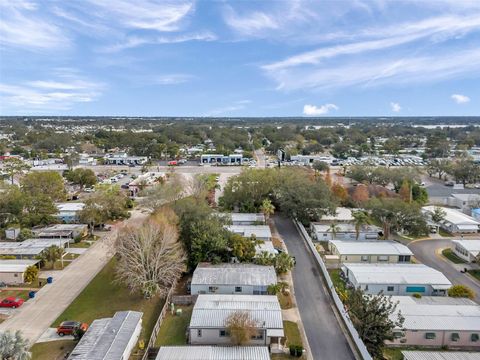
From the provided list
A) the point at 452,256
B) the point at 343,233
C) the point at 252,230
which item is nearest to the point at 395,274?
the point at 452,256

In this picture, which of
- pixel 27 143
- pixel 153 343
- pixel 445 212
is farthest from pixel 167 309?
pixel 27 143

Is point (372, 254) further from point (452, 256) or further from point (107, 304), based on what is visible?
point (107, 304)

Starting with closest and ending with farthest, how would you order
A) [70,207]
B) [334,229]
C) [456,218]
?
[334,229], [456,218], [70,207]

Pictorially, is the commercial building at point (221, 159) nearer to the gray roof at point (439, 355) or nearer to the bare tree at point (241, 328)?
the bare tree at point (241, 328)

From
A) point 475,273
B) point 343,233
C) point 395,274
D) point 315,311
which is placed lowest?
point 315,311

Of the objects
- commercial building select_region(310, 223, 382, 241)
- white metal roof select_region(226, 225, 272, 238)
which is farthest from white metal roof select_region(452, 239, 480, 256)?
white metal roof select_region(226, 225, 272, 238)

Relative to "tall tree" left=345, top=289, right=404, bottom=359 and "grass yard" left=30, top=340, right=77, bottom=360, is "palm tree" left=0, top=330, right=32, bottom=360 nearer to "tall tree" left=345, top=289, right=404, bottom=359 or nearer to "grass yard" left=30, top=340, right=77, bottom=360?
"grass yard" left=30, top=340, right=77, bottom=360

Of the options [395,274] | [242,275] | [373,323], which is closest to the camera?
[373,323]
